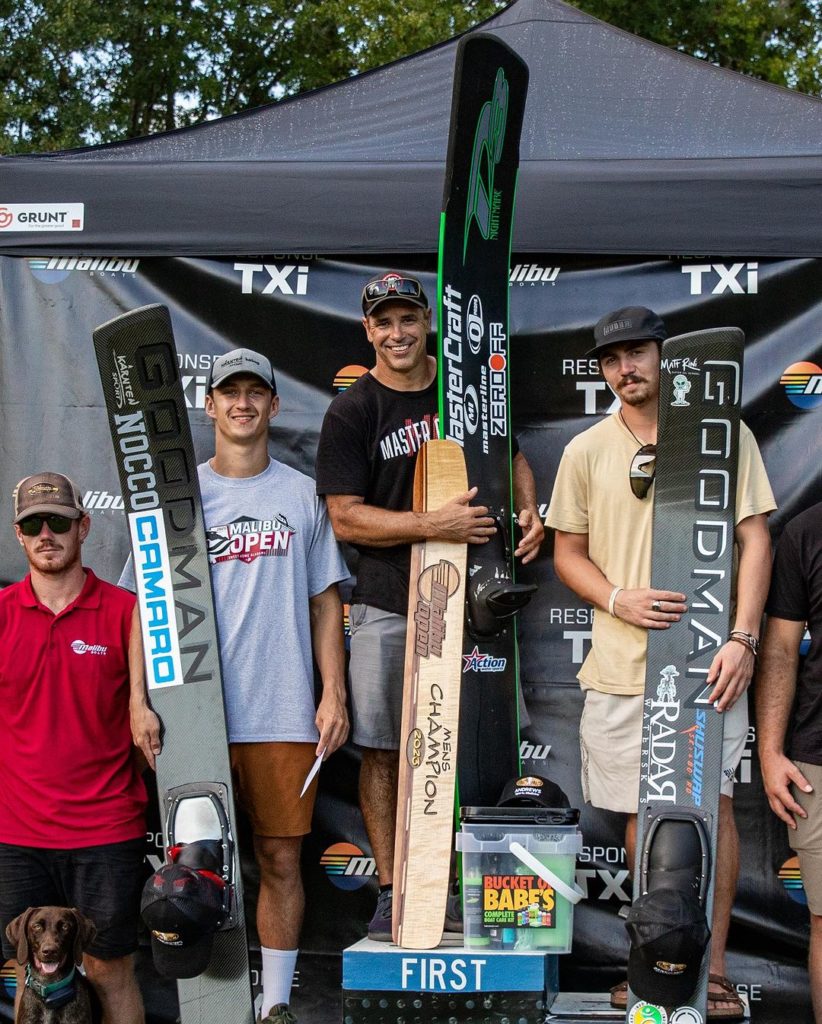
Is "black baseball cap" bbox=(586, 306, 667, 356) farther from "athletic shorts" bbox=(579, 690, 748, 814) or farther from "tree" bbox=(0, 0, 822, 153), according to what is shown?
"tree" bbox=(0, 0, 822, 153)

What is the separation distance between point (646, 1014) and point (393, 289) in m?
1.84

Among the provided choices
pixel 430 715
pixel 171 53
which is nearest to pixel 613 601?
pixel 430 715

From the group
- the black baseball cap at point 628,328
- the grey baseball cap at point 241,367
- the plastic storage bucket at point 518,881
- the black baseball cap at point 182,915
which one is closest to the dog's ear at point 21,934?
the black baseball cap at point 182,915

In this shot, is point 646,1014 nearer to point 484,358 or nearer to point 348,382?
point 484,358

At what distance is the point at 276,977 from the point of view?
303 cm

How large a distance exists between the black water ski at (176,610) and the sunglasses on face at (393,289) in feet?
1.77

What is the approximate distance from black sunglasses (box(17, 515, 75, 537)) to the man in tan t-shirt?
1267 mm

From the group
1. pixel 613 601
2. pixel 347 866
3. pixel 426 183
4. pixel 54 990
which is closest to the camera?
pixel 54 990

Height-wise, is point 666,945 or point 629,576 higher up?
point 629,576

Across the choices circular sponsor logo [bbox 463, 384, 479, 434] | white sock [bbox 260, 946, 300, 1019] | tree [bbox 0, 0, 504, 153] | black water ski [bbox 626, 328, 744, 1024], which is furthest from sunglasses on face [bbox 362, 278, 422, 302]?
tree [bbox 0, 0, 504, 153]

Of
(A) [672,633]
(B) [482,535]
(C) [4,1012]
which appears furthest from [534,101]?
(C) [4,1012]

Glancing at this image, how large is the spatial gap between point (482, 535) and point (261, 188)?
1215mm

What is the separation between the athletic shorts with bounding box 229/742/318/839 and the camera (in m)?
3.04

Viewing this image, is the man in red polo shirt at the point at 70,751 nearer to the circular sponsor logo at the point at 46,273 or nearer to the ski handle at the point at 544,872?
the circular sponsor logo at the point at 46,273
